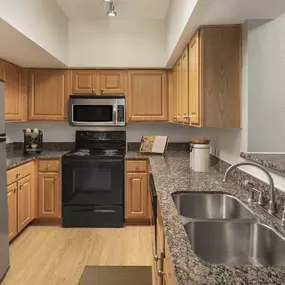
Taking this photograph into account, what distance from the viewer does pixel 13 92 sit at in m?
3.84

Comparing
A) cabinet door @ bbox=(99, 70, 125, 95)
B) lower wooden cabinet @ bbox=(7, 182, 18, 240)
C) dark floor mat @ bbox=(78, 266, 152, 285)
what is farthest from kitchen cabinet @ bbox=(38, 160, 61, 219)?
dark floor mat @ bbox=(78, 266, 152, 285)

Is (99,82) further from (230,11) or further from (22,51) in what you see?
(230,11)

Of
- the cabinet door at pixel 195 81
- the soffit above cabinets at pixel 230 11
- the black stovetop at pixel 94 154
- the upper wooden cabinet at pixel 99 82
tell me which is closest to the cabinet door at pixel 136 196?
the black stovetop at pixel 94 154

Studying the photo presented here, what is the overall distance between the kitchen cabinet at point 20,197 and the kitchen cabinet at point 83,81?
113 cm

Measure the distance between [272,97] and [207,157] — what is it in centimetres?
84

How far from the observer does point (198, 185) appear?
226 cm

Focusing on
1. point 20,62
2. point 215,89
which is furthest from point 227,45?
point 20,62

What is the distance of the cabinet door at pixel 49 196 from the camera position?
3.85 m

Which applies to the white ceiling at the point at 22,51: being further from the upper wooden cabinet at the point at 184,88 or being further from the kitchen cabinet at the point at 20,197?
the upper wooden cabinet at the point at 184,88

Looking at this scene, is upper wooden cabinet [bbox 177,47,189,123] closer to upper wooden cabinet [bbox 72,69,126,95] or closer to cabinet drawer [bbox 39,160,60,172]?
upper wooden cabinet [bbox 72,69,126,95]

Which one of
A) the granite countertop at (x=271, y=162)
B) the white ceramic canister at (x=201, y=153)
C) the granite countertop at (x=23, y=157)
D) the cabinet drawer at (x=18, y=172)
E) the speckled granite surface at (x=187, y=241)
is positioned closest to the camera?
the speckled granite surface at (x=187, y=241)

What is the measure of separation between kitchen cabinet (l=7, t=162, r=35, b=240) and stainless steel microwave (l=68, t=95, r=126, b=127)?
0.84 m

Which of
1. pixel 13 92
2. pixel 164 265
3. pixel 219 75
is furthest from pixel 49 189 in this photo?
pixel 164 265

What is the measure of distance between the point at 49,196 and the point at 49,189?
0.09 m
